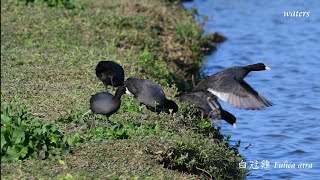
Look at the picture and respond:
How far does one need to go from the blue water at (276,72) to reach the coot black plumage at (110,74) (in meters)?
1.75

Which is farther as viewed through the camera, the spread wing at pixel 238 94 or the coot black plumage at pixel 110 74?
the coot black plumage at pixel 110 74

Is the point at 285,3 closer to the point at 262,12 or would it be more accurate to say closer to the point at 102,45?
the point at 262,12

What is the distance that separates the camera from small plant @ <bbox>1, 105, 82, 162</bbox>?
22.9 ft

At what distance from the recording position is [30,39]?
12.1 meters

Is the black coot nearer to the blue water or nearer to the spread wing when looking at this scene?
the spread wing

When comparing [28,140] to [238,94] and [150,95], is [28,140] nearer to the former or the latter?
[150,95]

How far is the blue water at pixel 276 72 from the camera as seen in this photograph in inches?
406

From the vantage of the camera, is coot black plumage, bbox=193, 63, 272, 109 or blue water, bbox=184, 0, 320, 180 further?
blue water, bbox=184, 0, 320, 180

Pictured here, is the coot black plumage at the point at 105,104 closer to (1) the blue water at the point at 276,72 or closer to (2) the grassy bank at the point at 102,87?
(2) the grassy bank at the point at 102,87

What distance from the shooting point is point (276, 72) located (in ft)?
49.6

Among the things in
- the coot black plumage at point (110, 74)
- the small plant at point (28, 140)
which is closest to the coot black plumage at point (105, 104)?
A: the small plant at point (28, 140)

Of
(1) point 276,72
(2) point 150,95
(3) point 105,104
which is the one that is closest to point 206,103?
(2) point 150,95

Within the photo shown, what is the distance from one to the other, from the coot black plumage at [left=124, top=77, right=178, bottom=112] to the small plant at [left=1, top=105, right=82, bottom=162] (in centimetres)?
177

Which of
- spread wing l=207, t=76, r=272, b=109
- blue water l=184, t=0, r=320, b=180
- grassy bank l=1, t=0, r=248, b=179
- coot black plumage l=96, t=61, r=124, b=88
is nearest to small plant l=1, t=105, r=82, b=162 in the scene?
grassy bank l=1, t=0, r=248, b=179
